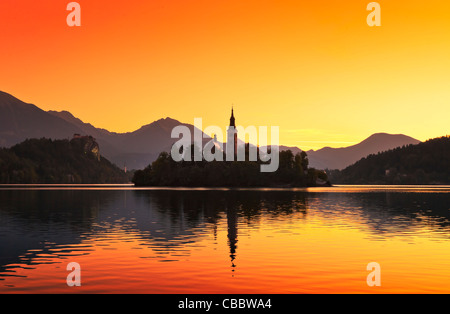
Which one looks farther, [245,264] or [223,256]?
[223,256]

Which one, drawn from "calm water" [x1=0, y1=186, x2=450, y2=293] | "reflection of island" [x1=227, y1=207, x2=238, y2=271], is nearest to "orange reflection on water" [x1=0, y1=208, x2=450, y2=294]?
"calm water" [x1=0, y1=186, x2=450, y2=293]

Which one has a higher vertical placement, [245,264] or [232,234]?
[232,234]

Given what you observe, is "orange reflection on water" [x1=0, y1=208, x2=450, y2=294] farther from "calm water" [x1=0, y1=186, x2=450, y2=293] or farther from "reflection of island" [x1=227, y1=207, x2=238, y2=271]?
"reflection of island" [x1=227, y1=207, x2=238, y2=271]

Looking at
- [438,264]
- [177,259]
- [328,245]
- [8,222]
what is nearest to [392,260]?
[438,264]

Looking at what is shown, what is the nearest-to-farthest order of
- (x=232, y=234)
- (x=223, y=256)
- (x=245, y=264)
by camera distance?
(x=245, y=264)
(x=223, y=256)
(x=232, y=234)

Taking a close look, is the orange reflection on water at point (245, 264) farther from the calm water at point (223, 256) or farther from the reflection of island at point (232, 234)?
the reflection of island at point (232, 234)

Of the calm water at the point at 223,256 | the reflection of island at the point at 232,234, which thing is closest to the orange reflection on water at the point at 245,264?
the calm water at the point at 223,256

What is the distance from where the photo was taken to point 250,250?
148 feet

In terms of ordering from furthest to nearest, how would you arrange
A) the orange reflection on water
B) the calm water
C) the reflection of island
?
1. the reflection of island
2. the calm water
3. the orange reflection on water

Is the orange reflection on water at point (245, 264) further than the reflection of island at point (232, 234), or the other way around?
the reflection of island at point (232, 234)

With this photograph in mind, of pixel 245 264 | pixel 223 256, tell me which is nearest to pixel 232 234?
pixel 223 256

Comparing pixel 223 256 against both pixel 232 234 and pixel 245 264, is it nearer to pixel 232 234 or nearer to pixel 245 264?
pixel 245 264
